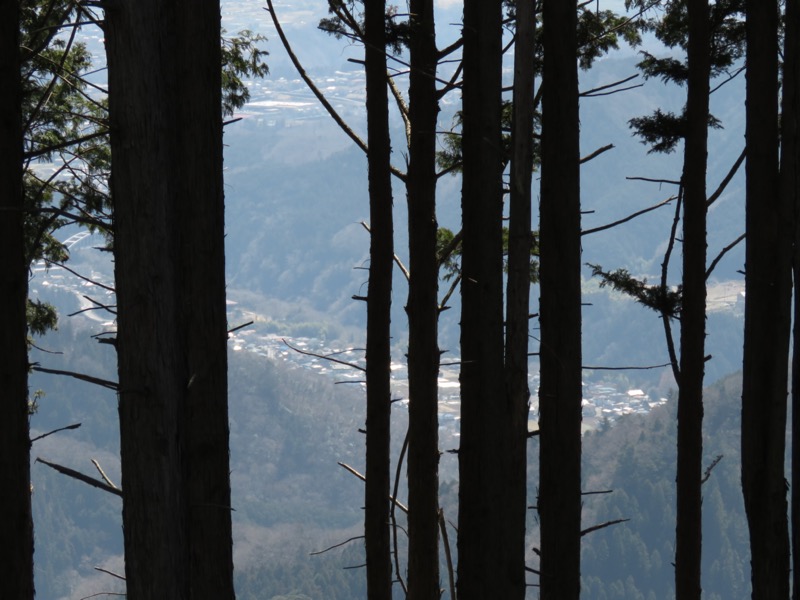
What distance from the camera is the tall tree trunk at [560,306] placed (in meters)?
4.00

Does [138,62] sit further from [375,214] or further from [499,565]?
[375,214]

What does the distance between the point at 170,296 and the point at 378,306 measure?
2.80 meters

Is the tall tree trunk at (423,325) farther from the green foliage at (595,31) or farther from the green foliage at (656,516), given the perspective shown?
the green foliage at (656,516)

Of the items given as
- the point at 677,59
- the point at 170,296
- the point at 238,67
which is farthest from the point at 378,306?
the point at 238,67

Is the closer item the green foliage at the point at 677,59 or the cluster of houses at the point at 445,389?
the green foliage at the point at 677,59

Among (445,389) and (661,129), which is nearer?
(661,129)

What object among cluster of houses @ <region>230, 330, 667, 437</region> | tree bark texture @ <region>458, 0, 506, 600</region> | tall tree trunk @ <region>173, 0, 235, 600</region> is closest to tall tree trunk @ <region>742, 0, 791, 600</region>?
tree bark texture @ <region>458, 0, 506, 600</region>

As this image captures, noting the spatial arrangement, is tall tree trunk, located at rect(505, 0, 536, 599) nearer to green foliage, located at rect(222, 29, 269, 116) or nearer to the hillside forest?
the hillside forest

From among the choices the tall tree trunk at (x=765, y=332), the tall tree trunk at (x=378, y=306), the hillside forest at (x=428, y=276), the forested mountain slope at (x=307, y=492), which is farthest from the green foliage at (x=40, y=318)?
the forested mountain slope at (x=307, y=492)

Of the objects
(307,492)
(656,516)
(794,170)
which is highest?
(794,170)

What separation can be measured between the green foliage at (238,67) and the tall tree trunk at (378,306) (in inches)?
116

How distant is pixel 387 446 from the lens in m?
5.68

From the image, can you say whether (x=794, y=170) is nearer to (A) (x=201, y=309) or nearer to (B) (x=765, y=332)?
(B) (x=765, y=332)

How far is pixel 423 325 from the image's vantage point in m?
5.31
